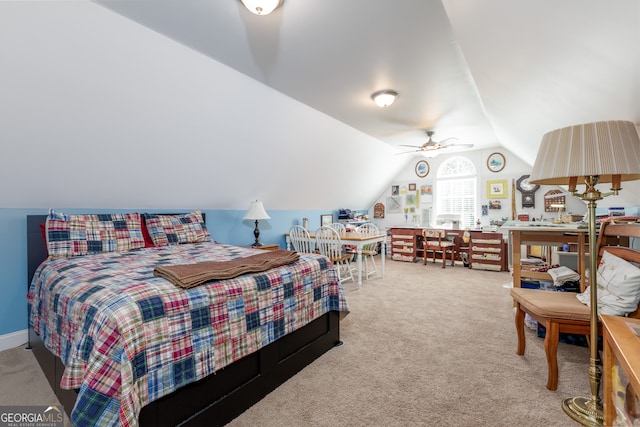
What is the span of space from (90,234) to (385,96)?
3.11m

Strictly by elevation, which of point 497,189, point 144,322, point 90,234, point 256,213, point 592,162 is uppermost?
point 497,189

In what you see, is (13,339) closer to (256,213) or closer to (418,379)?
(256,213)

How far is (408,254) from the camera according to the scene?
234 inches

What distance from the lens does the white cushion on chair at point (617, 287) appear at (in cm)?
152

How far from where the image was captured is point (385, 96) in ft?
10.3

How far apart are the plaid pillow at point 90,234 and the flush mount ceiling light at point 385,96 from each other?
282cm

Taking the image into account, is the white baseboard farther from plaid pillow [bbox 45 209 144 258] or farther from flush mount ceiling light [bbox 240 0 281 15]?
flush mount ceiling light [bbox 240 0 281 15]

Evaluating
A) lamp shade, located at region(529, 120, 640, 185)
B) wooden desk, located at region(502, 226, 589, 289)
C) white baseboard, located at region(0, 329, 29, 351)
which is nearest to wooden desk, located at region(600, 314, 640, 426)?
lamp shade, located at region(529, 120, 640, 185)

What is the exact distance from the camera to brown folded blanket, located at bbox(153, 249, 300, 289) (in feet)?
4.85

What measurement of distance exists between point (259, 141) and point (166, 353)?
2750mm

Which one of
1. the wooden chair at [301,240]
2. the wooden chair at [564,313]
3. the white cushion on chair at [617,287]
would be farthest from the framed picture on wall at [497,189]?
the white cushion on chair at [617,287]

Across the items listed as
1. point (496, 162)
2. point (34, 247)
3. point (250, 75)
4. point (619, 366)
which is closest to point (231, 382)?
point (619, 366)

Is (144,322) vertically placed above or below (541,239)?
below

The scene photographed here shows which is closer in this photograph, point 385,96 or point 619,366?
point 619,366
